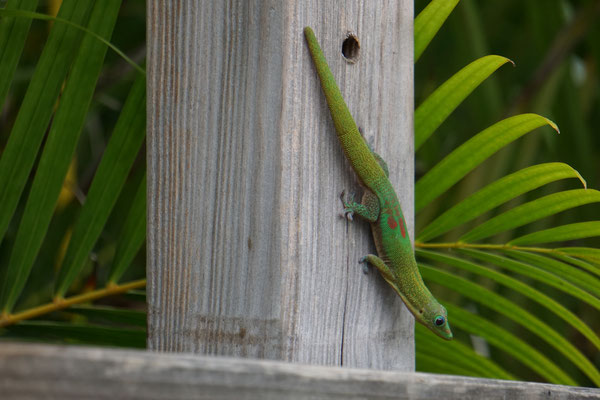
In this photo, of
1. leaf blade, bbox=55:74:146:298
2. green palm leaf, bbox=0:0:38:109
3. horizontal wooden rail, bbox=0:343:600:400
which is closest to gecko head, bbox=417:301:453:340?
horizontal wooden rail, bbox=0:343:600:400

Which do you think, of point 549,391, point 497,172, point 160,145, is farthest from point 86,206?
point 497,172

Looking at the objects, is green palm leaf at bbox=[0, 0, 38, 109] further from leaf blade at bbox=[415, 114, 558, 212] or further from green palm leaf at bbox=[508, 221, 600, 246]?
green palm leaf at bbox=[508, 221, 600, 246]

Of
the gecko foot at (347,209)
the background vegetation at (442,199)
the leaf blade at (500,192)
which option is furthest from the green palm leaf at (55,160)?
the leaf blade at (500,192)

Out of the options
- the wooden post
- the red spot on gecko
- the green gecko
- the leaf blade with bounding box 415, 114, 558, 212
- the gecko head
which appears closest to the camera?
the wooden post

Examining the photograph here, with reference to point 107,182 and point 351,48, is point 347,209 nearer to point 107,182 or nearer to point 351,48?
point 351,48

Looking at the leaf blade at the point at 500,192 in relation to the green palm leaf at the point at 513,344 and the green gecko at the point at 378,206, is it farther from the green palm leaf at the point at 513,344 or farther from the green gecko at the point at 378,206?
the green palm leaf at the point at 513,344
